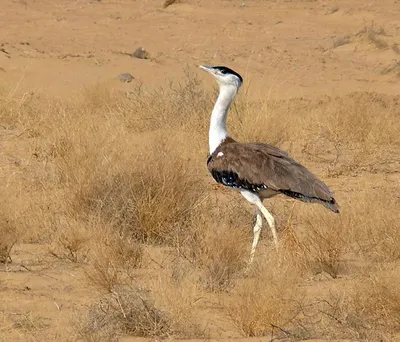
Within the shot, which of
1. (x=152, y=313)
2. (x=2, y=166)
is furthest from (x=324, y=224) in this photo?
(x=2, y=166)

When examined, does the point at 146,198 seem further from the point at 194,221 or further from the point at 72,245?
the point at 72,245

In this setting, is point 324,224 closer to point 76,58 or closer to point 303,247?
point 303,247

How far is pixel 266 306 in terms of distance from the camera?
625 cm

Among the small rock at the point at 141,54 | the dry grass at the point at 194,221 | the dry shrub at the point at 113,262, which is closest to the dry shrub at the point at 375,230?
the dry grass at the point at 194,221

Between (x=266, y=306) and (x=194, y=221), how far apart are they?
7.70 ft

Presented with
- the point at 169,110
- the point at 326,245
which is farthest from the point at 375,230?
the point at 169,110

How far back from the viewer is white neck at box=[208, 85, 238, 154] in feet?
27.3

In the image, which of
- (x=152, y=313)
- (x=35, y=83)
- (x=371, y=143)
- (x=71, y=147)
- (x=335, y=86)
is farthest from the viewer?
(x=335, y=86)

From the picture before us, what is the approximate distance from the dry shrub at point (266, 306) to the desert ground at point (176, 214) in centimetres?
1

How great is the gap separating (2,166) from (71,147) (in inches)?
32.3

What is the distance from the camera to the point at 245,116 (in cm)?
1266

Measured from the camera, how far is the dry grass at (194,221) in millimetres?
6375

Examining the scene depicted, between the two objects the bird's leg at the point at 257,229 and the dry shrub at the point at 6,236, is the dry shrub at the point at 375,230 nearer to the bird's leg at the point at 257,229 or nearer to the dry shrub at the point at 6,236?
the bird's leg at the point at 257,229

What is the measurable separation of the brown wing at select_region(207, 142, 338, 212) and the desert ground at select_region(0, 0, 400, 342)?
0.31 m
